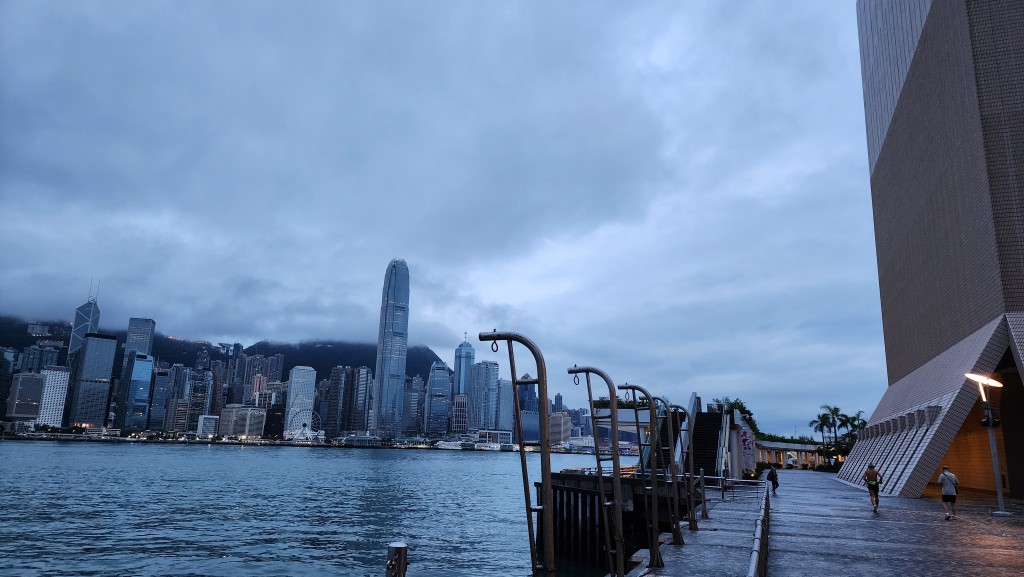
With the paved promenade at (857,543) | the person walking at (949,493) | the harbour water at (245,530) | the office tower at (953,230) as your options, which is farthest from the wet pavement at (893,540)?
the harbour water at (245,530)

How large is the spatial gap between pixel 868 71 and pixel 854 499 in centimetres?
4074

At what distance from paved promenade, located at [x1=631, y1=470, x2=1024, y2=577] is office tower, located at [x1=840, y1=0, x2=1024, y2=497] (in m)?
4.17

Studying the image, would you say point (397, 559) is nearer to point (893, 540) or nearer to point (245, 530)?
point (893, 540)

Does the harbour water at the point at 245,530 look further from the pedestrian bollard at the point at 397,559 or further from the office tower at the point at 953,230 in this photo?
the pedestrian bollard at the point at 397,559

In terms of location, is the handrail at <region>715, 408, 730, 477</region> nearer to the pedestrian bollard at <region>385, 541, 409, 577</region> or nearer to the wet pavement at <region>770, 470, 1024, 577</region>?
the wet pavement at <region>770, 470, 1024, 577</region>

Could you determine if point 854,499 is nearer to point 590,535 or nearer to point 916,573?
point 590,535

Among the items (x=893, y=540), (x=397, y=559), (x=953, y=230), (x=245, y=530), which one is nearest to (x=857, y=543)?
(x=893, y=540)

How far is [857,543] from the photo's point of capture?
1605 centimetres

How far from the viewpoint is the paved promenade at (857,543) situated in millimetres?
12766

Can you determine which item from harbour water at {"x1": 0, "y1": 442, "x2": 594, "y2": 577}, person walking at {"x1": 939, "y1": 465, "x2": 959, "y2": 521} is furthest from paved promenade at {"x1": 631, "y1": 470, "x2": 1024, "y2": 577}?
harbour water at {"x1": 0, "y1": 442, "x2": 594, "y2": 577}

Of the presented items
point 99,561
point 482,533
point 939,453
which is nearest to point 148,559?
point 99,561

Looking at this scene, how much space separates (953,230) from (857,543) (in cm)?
2337

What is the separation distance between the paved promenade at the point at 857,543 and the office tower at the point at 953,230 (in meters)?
4.17

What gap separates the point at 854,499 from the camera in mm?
29281
